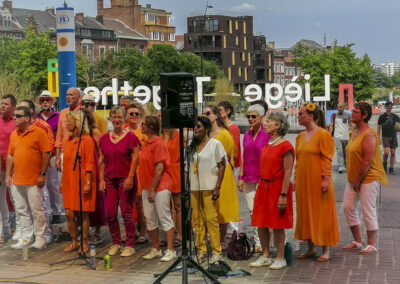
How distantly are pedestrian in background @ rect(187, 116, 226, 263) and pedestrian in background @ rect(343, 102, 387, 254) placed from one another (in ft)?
5.49

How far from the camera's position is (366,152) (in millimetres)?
8602

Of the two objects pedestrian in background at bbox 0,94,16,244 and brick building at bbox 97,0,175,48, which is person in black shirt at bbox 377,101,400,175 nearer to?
pedestrian in background at bbox 0,94,16,244

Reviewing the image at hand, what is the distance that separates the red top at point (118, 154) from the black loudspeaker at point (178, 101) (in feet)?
5.24

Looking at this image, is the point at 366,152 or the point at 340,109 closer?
the point at 366,152

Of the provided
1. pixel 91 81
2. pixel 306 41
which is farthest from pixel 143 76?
pixel 306 41

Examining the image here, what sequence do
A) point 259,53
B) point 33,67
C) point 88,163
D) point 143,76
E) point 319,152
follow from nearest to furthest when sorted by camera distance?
point 319,152
point 88,163
point 33,67
point 143,76
point 259,53

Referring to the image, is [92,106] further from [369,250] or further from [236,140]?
[369,250]

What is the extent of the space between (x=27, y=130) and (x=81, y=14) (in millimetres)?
104628

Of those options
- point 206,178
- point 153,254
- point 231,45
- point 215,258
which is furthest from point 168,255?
point 231,45

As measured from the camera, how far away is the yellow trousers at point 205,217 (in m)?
8.27

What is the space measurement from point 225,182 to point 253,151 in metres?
0.51

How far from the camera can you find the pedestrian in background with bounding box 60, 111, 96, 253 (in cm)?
911

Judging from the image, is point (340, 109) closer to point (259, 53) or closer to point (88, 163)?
point (88, 163)

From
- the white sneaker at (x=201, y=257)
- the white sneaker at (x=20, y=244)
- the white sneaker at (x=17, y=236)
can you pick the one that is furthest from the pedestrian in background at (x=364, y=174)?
the white sneaker at (x=17, y=236)
